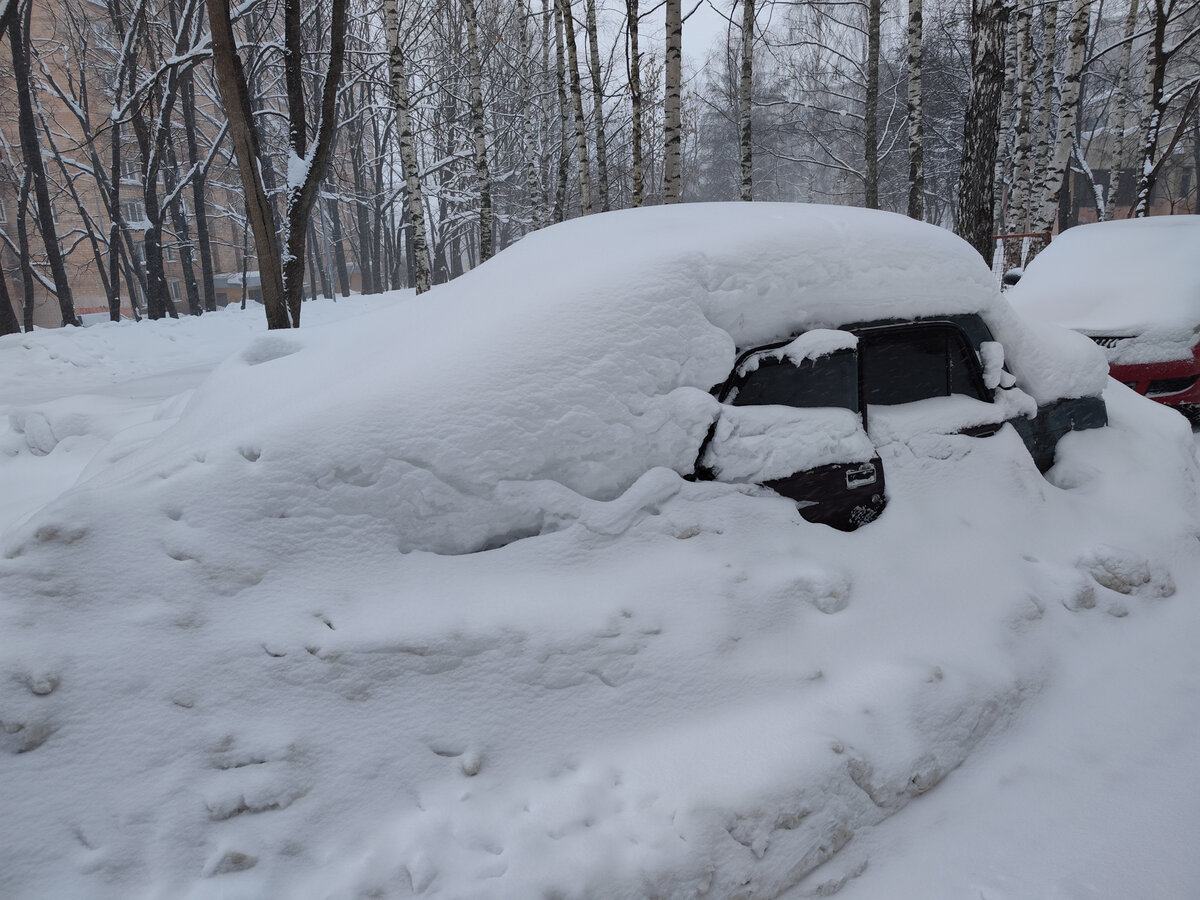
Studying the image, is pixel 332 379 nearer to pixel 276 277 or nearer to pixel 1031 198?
pixel 276 277

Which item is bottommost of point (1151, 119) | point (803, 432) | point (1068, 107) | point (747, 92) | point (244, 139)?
point (803, 432)

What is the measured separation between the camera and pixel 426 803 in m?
1.55

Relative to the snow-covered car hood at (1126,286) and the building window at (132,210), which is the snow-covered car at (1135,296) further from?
the building window at (132,210)

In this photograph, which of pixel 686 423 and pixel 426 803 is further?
pixel 686 423

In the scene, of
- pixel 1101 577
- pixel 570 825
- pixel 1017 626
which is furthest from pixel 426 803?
pixel 1101 577

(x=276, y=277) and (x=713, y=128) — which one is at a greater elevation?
(x=713, y=128)

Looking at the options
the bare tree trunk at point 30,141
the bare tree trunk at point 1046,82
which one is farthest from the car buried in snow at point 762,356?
the bare tree trunk at point 30,141

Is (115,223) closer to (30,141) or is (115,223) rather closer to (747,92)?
(30,141)

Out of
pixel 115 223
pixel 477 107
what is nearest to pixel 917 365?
pixel 477 107

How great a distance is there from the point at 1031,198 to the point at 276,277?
17999 millimetres

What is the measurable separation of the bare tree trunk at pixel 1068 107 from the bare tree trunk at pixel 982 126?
335 centimetres

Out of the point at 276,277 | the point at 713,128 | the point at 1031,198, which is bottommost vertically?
the point at 276,277

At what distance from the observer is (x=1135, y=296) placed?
5.29 metres

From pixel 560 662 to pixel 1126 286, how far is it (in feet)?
20.0
